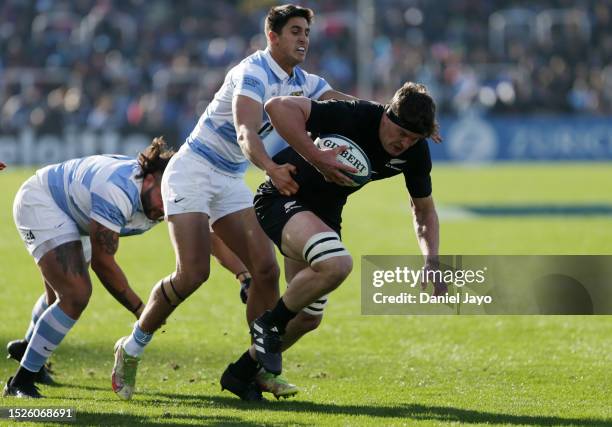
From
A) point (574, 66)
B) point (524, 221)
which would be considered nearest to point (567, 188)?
point (524, 221)

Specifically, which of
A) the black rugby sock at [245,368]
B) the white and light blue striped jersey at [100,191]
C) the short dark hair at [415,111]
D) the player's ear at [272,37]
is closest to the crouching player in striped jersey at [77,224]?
the white and light blue striped jersey at [100,191]

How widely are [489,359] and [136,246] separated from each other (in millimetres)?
8276

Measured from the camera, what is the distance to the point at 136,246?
53.6 ft

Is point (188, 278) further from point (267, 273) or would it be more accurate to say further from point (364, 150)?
→ point (364, 150)

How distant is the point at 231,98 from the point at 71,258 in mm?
1388

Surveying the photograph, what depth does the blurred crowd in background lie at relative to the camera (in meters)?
31.7

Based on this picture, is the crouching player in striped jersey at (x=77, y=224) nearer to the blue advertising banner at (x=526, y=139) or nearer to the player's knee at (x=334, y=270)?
the player's knee at (x=334, y=270)

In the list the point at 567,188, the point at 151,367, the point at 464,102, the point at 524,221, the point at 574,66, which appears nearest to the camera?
the point at 151,367

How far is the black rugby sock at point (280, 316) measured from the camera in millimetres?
7035

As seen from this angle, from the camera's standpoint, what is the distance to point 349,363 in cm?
884

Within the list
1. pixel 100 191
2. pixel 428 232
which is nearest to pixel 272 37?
pixel 100 191

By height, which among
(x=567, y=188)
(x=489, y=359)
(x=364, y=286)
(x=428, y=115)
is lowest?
(x=567, y=188)

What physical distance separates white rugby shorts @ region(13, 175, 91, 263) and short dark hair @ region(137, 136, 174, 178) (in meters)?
0.55

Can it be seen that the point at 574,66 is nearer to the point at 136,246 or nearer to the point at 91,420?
the point at 136,246
